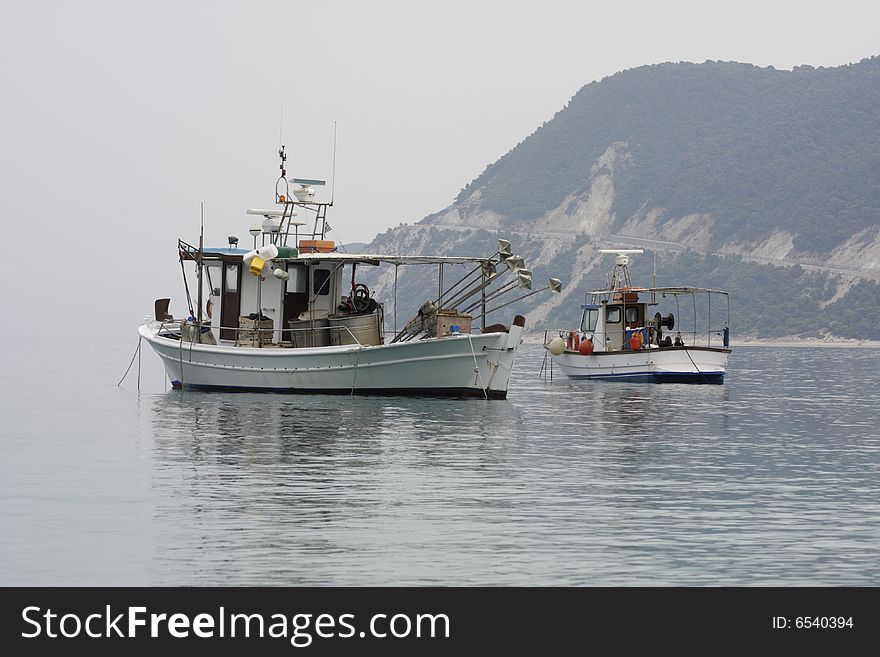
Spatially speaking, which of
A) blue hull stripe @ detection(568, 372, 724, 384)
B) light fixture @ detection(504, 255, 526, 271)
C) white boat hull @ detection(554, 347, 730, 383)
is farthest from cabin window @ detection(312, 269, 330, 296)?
blue hull stripe @ detection(568, 372, 724, 384)

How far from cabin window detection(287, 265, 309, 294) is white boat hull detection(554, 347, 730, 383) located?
17652 mm

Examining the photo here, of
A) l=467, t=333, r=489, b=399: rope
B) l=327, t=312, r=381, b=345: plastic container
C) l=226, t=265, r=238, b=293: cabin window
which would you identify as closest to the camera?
l=467, t=333, r=489, b=399: rope

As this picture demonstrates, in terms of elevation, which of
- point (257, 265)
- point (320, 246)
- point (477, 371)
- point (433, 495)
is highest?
point (320, 246)

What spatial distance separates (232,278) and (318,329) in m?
3.72

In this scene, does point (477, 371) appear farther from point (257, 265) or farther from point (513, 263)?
point (257, 265)

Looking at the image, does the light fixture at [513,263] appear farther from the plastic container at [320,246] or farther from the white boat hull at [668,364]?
→ the white boat hull at [668,364]

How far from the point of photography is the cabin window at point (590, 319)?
2182 inches

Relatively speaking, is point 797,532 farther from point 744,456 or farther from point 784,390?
point 784,390

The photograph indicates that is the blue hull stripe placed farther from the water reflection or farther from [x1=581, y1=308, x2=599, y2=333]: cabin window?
the water reflection

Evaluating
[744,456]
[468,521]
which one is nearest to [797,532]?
[468,521]

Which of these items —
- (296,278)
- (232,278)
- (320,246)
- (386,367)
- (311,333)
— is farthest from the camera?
(232,278)

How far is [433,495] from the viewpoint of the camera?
65.8ft

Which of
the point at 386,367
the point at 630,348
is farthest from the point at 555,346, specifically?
the point at 386,367

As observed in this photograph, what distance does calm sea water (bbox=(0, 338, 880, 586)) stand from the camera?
14.8 meters
